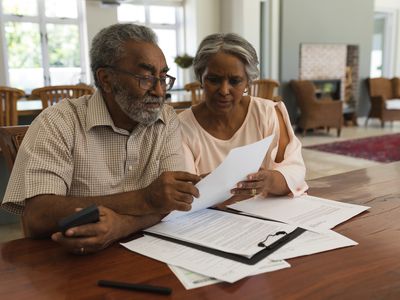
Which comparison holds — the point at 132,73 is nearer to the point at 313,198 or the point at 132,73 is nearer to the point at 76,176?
the point at 76,176

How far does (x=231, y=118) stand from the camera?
4.79ft

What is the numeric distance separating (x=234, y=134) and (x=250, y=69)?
24 cm

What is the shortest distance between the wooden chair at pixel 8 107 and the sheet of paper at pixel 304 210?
6.37ft

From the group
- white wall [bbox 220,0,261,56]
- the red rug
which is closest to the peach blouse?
the red rug

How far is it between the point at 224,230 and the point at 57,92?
2.27 m

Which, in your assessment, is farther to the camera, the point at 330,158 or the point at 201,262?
the point at 330,158

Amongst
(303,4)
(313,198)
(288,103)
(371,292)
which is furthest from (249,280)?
(303,4)

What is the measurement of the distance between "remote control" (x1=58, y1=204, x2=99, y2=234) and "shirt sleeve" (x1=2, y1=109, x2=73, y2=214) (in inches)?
8.0

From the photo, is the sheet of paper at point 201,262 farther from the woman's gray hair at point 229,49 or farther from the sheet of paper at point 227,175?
the woman's gray hair at point 229,49

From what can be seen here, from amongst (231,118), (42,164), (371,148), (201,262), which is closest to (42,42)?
(371,148)

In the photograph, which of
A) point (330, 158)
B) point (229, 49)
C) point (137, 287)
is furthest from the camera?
point (330, 158)

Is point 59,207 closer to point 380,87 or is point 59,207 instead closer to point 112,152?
point 112,152

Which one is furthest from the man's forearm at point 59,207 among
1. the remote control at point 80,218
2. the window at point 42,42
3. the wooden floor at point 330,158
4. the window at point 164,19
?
the window at point 164,19

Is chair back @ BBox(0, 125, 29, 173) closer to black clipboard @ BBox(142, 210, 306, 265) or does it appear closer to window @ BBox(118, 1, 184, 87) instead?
black clipboard @ BBox(142, 210, 306, 265)
